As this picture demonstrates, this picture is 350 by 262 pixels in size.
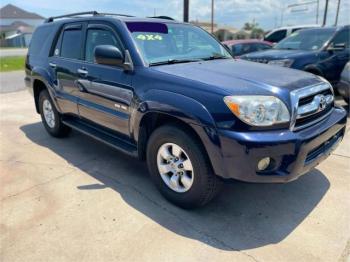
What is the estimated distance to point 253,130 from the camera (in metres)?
2.53

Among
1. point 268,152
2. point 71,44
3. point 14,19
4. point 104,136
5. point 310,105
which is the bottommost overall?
point 104,136

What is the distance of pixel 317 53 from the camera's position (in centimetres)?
687

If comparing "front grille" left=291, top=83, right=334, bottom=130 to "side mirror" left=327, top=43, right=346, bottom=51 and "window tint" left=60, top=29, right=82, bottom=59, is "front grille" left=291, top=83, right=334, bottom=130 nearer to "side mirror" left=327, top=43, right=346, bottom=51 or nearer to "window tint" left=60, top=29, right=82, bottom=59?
"window tint" left=60, top=29, right=82, bottom=59

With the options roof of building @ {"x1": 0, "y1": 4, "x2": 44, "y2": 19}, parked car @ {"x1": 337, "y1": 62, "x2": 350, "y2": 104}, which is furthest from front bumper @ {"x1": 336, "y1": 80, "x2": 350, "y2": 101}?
roof of building @ {"x1": 0, "y1": 4, "x2": 44, "y2": 19}

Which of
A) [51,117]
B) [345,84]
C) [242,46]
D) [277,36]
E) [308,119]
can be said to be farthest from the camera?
[277,36]

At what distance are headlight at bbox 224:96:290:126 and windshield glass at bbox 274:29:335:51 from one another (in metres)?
5.29

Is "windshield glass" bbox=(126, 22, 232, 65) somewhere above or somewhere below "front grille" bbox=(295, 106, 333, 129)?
above

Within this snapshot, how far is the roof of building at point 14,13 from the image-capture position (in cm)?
8404

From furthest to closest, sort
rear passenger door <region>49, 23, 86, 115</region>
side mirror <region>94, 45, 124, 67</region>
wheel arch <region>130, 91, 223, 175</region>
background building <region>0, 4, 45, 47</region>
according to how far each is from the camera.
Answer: background building <region>0, 4, 45, 47</region>
rear passenger door <region>49, 23, 86, 115</region>
side mirror <region>94, 45, 124, 67</region>
wheel arch <region>130, 91, 223, 175</region>

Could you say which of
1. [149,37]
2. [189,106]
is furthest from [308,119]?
[149,37]

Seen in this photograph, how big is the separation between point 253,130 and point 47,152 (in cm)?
324

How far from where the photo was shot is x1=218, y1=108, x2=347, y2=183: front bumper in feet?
8.11

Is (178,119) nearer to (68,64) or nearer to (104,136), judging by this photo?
(104,136)

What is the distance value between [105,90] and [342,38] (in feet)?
20.2
